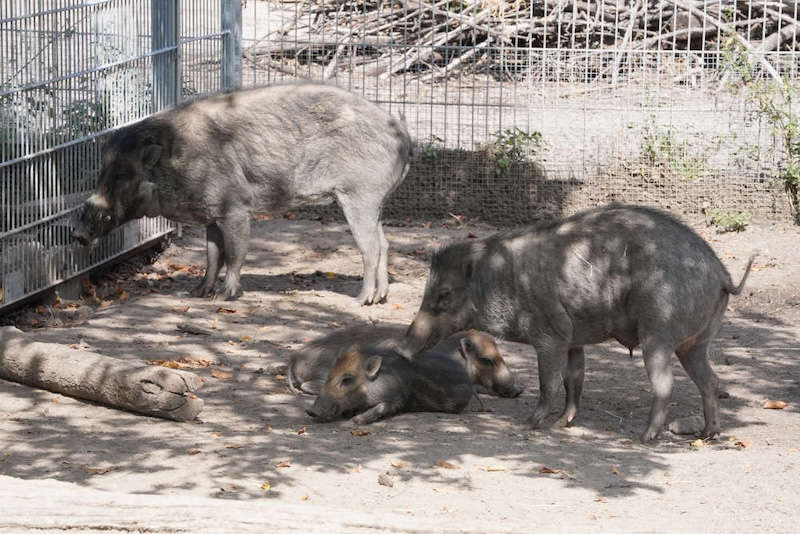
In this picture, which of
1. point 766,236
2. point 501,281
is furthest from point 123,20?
point 766,236

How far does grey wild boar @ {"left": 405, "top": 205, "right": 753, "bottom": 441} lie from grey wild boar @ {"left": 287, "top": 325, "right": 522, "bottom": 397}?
2.02ft

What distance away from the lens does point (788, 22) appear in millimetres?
15219

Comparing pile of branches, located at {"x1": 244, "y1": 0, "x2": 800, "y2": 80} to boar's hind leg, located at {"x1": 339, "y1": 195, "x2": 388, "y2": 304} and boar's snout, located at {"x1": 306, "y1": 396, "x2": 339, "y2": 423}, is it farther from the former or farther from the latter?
boar's snout, located at {"x1": 306, "y1": 396, "x2": 339, "y2": 423}

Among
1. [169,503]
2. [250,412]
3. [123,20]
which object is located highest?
[123,20]

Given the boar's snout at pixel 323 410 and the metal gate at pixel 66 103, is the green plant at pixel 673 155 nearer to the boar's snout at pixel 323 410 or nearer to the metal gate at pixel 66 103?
the metal gate at pixel 66 103

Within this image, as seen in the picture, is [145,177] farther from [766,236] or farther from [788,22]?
[788,22]

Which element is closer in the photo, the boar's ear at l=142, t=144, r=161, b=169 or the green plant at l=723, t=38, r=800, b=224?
the boar's ear at l=142, t=144, r=161, b=169

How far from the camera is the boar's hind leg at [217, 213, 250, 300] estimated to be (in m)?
11.0

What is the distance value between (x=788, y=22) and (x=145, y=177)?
812 centimetres

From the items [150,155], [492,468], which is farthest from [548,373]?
[150,155]

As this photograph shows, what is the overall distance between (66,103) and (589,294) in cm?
507

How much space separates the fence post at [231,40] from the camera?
1372cm

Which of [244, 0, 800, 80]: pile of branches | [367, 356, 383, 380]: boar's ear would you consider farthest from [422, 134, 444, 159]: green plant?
[367, 356, 383, 380]: boar's ear

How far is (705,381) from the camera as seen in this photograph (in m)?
7.54
